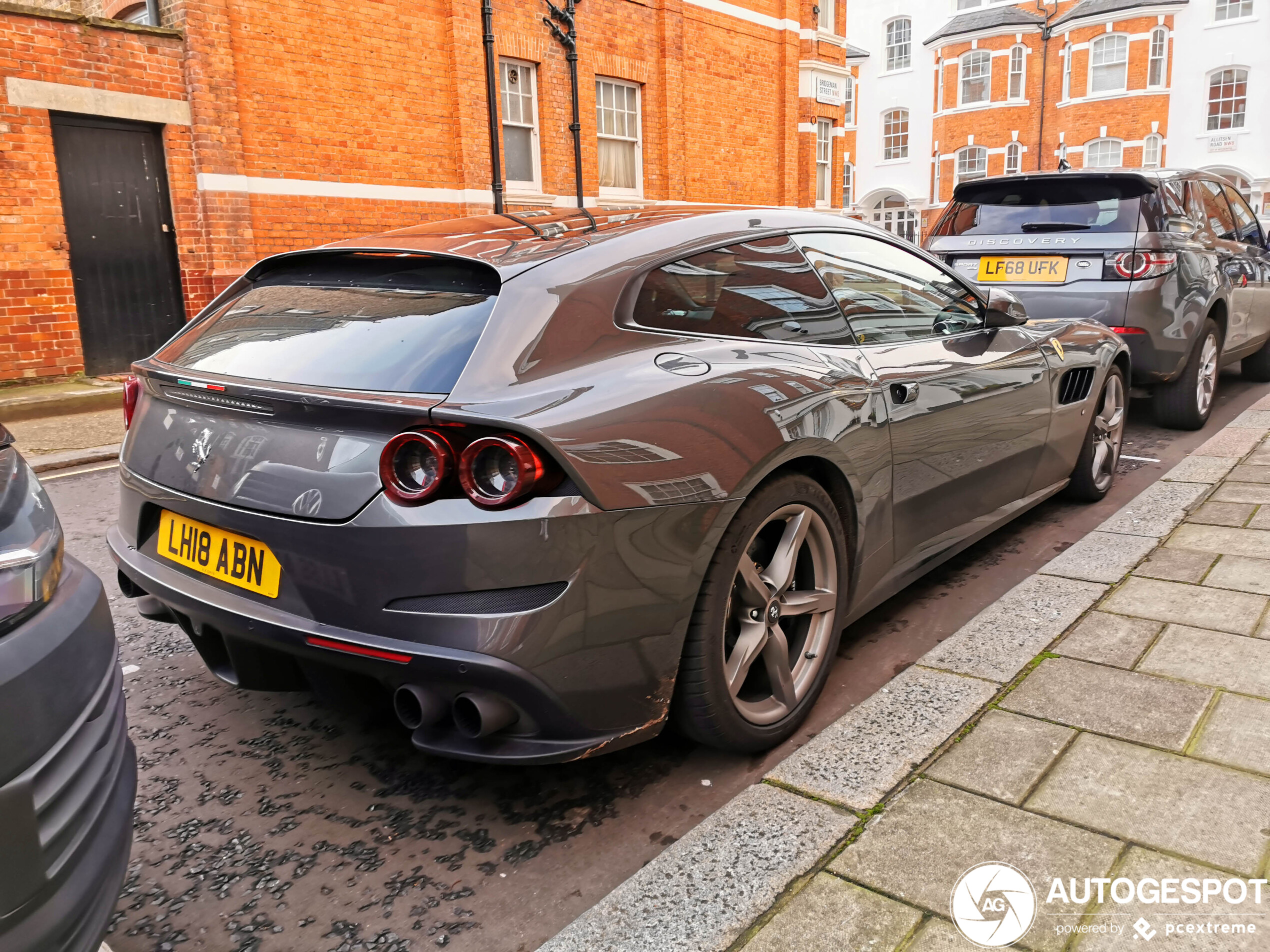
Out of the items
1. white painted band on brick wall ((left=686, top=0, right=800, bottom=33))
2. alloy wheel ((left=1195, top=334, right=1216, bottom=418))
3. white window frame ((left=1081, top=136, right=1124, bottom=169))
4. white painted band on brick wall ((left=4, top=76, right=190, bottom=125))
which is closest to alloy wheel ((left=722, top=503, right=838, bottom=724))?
alloy wheel ((left=1195, top=334, right=1216, bottom=418))

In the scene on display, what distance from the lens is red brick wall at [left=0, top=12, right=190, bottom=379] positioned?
987 cm

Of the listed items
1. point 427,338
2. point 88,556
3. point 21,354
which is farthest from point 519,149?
point 427,338

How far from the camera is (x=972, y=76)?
4000 centimetres

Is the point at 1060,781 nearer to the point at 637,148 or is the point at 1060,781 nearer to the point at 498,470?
the point at 498,470

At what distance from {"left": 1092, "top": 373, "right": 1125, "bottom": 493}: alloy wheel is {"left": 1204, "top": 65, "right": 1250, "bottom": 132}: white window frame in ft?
120

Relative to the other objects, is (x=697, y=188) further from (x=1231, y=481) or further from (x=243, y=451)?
(x=243, y=451)

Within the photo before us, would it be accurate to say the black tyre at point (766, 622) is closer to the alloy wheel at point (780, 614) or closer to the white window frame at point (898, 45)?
the alloy wheel at point (780, 614)

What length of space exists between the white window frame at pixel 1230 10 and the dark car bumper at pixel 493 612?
136 ft

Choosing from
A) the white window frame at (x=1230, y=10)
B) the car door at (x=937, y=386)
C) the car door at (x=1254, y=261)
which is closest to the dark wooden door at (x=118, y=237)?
the car door at (x=937, y=386)

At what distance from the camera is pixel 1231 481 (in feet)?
17.5

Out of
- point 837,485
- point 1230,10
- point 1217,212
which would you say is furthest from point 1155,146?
point 837,485

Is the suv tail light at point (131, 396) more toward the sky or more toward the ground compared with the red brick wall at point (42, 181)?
more toward the ground

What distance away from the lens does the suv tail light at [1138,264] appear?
246 inches
